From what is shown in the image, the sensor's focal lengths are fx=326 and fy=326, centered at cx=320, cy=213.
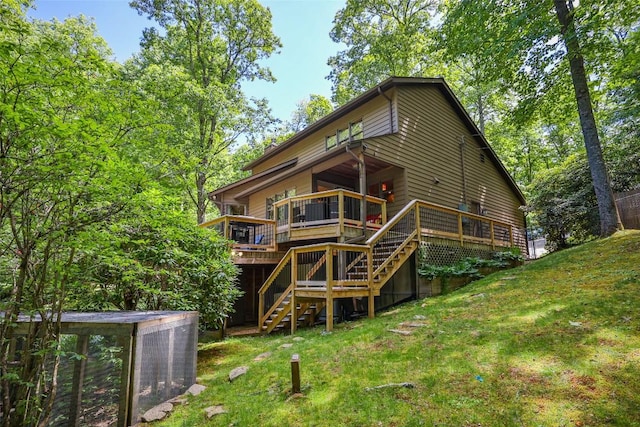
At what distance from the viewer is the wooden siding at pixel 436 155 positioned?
11.5 meters

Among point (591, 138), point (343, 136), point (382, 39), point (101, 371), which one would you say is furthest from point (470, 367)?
point (382, 39)

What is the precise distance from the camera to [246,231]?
38.8 feet

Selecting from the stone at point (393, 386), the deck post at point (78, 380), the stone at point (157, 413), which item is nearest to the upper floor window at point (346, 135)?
the stone at point (393, 386)

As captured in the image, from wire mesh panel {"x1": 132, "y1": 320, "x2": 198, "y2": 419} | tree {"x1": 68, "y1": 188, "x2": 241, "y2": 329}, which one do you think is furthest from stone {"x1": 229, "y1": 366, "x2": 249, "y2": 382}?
tree {"x1": 68, "y1": 188, "x2": 241, "y2": 329}

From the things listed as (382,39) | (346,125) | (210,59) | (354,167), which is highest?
(382,39)

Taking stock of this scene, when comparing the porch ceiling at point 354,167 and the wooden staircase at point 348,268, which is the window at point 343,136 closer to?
the porch ceiling at point 354,167

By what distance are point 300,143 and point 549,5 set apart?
9876 mm

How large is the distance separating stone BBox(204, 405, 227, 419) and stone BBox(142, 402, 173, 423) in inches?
19.5

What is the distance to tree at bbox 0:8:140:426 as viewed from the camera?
2.80 metres

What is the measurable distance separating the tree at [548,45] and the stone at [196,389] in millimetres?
10845

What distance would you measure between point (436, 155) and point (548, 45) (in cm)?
478

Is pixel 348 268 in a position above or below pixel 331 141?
below

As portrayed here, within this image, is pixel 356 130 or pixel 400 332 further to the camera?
pixel 356 130

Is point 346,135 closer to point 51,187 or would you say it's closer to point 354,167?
point 354,167
